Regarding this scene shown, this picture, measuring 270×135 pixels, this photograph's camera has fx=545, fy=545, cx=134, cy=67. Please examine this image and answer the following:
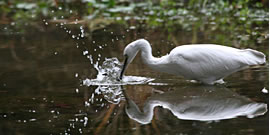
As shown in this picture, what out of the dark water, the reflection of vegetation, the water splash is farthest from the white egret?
the reflection of vegetation

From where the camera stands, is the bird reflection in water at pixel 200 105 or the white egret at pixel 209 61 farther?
the white egret at pixel 209 61

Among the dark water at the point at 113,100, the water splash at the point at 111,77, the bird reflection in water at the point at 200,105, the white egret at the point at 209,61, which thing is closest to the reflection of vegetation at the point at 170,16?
the dark water at the point at 113,100

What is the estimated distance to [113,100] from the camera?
21.4ft

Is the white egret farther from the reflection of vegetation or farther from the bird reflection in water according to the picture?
the reflection of vegetation

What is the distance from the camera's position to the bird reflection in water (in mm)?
5574

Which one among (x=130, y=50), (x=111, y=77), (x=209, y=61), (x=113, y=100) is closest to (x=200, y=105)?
(x=209, y=61)

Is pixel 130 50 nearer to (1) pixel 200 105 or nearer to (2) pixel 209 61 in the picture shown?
(2) pixel 209 61

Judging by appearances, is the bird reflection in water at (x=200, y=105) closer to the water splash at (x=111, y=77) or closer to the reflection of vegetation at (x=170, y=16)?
the water splash at (x=111, y=77)

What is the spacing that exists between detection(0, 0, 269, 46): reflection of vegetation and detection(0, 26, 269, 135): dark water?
1.77 m

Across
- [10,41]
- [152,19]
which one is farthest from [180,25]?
[10,41]

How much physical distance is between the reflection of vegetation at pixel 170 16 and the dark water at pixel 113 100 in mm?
1766

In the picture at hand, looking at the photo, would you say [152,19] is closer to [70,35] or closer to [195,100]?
[70,35]

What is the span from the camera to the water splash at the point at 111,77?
7.42 meters

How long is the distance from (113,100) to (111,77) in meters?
1.19
